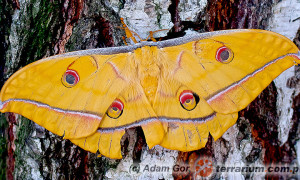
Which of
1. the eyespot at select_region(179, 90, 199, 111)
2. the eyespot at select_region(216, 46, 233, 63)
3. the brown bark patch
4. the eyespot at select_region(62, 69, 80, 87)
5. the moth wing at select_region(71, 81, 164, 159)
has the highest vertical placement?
the brown bark patch

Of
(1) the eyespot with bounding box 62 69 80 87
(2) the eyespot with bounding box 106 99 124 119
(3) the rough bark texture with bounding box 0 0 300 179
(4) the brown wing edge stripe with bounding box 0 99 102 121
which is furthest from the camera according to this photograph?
(3) the rough bark texture with bounding box 0 0 300 179

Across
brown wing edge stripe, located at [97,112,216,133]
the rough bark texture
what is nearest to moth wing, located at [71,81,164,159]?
brown wing edge stripe, located at [97,112,216,133]

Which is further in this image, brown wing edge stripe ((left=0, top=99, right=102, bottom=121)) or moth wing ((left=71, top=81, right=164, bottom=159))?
moth wing ((left=71, top=81, right=164, bottom=159))

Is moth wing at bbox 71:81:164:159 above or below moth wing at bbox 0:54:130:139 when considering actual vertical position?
below

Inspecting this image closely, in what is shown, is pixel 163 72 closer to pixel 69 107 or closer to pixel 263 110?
pixel 69 107

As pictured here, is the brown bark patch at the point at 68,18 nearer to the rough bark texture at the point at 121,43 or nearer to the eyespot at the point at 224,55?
the rough bark texture at the point at 121,43

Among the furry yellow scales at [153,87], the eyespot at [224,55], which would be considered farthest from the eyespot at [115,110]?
the eyespot at [224,55]

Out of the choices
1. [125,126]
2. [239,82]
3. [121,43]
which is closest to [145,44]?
[121,43]

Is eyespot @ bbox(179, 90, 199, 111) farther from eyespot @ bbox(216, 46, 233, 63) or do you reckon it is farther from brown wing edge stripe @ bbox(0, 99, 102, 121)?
brown wing edge stripe @ bbox(0, 99, 102, 121)
